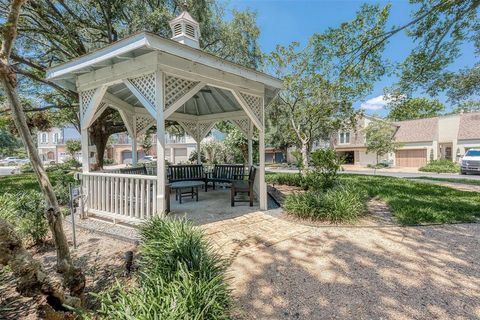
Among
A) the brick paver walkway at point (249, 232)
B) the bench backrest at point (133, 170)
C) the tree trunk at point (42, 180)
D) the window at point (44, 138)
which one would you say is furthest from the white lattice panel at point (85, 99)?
the window at point (44, 138)

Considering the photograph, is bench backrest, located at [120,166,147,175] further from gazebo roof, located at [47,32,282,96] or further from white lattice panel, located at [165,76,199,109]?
white lattice panel, located at [165,76,199,109]

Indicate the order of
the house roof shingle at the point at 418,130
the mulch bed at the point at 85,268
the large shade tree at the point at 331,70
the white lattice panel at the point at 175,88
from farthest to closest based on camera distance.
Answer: the house roof shingle at the point at 418,130
the large shade tree at the point at 331,70
the white lattice panel at the point at 175,88
the mulch bed at the point at 85,268

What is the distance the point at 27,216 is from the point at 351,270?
5.73 metres

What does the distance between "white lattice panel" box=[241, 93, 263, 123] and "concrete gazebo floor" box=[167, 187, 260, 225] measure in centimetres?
244

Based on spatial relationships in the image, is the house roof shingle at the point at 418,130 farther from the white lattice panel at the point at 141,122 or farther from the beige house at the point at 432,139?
the white lattice panel at the point at 141,122

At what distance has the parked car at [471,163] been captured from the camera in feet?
59.3

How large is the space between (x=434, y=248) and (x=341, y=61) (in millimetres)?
5774

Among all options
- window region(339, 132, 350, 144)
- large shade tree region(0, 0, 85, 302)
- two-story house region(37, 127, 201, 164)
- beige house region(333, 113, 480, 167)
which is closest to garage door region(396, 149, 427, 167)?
beige house region(333, 113, 480, 167)

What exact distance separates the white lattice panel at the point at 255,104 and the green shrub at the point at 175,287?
377cm

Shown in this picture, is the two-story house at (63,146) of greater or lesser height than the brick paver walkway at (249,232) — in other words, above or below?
above

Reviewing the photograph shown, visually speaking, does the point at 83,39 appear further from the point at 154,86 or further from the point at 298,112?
the point at 298,112

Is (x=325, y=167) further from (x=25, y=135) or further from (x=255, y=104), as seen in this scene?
(x=25, y=135)

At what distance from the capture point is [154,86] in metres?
4.43

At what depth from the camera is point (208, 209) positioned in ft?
20.8
